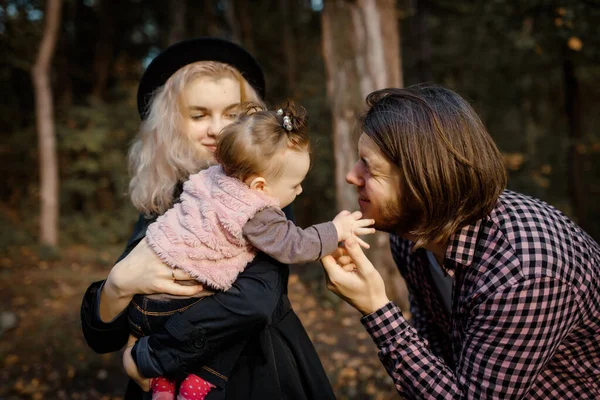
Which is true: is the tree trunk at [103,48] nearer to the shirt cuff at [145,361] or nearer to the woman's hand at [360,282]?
the shirt cuff at [145,361]

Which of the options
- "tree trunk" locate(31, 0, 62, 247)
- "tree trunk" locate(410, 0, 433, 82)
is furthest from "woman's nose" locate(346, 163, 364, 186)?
"tree trunk" locate(31, 0, 62, 247)

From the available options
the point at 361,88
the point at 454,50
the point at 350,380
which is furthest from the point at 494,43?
the point at 350,380

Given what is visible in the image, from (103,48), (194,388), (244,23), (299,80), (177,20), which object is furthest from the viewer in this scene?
(103,48)

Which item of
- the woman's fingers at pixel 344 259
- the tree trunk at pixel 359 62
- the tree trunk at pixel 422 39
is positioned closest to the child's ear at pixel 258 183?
the woman's fingers at pixel 344 259

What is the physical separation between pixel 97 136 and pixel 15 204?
411 cm

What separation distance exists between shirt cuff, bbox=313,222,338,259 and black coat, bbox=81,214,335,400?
207mm

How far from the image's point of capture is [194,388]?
1.90 metres

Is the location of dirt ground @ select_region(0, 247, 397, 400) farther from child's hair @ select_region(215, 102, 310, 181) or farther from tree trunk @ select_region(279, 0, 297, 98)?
tree trunk @ select_region(279, 0, 297, 98)

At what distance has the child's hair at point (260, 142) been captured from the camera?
1.97m

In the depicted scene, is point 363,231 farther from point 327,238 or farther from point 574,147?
point 574,147

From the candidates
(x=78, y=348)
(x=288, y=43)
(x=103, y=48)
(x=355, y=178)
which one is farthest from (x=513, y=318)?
(x=103, y=48)

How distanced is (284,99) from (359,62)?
7287 mm

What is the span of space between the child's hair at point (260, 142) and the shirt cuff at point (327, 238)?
27 centimetres

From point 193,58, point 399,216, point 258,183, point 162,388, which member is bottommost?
point 162,388
